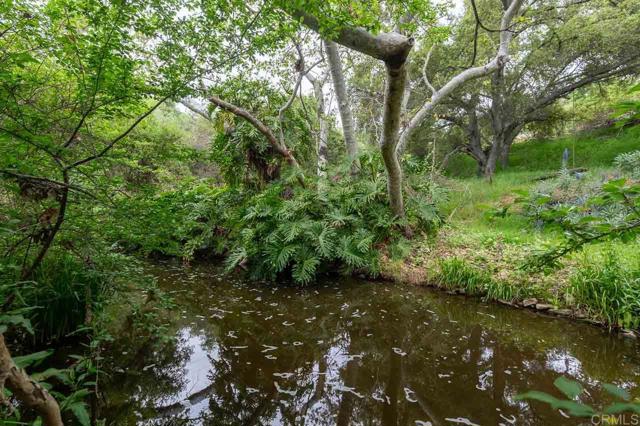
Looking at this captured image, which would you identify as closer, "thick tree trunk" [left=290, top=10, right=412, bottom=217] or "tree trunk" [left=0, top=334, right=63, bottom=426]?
"tree trunk" [left=0, top=334, right=63, bottom=426]

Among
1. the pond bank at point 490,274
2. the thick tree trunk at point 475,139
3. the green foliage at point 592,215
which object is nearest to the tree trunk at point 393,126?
the pond bank at point 490,274

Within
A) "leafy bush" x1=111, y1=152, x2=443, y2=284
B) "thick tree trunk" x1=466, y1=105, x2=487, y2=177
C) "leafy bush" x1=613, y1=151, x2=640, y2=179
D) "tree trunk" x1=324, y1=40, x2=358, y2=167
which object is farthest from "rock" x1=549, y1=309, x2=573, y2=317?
"thick tree trunk" x1=466, y1=105, x2=487, y2=177

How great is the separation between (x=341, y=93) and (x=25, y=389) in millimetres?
6225

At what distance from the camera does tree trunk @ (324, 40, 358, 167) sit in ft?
19.0

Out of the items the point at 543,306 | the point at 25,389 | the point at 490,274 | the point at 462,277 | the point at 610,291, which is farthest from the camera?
the point at 462,277

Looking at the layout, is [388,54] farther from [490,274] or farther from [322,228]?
[490,274]

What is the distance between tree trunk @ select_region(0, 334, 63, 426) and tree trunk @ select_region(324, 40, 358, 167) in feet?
18.8

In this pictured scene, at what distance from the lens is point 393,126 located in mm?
4133

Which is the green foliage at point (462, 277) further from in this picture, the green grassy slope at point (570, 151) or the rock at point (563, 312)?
the green grassy slope at point (570, 151)

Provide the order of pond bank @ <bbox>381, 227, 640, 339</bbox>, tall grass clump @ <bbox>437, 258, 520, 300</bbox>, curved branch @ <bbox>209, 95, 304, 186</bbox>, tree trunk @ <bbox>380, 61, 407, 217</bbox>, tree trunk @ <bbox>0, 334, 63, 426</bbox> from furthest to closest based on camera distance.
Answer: curved branch @ <bbox>209, 95, 304, 186</bbox> → tall grass clump @ <bbox>437, 258, 520, 300</bbox> → pond bank @ <bbox>381, 227, 640, 339</bbox> → tree trunk @ <bbox>380, 61, 407, 217</bbox> → tree trunk @ <bbox>0, 334, 63, 426</bbox>

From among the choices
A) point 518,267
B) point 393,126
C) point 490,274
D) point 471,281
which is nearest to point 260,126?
point 393,126

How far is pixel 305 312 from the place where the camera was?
4.11 m

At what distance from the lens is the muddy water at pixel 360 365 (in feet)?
7.45

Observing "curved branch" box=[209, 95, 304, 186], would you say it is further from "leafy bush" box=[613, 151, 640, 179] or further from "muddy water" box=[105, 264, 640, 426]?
"leafy bush" box=[613, 151, 640, 179]
